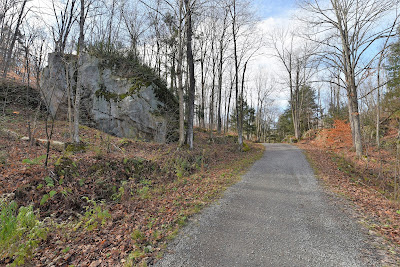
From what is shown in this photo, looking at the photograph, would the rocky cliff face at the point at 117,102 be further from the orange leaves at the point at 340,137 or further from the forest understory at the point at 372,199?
the orange leaves at the point at 340,137

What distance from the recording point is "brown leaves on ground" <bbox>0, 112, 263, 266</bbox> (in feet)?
10.6

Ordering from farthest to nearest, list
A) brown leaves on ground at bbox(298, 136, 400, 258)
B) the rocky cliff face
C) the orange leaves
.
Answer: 1. the orange leaves
2. the rocky cliff face
3. brown leaves on ground at bbox(298, 136, 400, 258)

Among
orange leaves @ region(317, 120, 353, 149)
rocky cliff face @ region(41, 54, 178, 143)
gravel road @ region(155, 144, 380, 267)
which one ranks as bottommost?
gravel road @ region(155, 144, 380, 267)

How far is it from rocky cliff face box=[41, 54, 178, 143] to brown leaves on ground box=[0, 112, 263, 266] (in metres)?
2.45

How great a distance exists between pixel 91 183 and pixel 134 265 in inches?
172

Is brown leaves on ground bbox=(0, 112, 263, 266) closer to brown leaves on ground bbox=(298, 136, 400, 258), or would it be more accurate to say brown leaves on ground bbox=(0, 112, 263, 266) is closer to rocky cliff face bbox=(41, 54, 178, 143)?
rocky cliff face bbox=(41, 54, 178, 143)

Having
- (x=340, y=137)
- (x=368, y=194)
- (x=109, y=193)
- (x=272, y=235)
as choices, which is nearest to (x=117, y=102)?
(x=109, y=193)

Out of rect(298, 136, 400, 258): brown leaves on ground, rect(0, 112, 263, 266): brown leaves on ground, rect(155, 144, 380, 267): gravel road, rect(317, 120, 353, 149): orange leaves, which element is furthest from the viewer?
rect(317, 120, 353, 149): orange leaves

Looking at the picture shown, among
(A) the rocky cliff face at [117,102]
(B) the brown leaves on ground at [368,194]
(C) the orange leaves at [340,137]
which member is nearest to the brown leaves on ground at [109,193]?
(A) the rocky cliff face at [117,102]

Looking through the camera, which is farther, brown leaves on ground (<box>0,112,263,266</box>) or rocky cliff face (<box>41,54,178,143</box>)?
rocky cliff face (<box>41,54,178,143</box>)

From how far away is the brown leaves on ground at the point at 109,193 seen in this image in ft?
10.6

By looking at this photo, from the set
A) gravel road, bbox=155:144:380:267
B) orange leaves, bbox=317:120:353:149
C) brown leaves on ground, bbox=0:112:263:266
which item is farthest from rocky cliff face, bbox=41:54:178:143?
orange leaves, bbox=317:120:353:149

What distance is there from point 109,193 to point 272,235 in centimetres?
497

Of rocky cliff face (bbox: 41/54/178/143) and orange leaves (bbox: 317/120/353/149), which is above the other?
rocky cliff face (bbox: 41/54/178/143)
